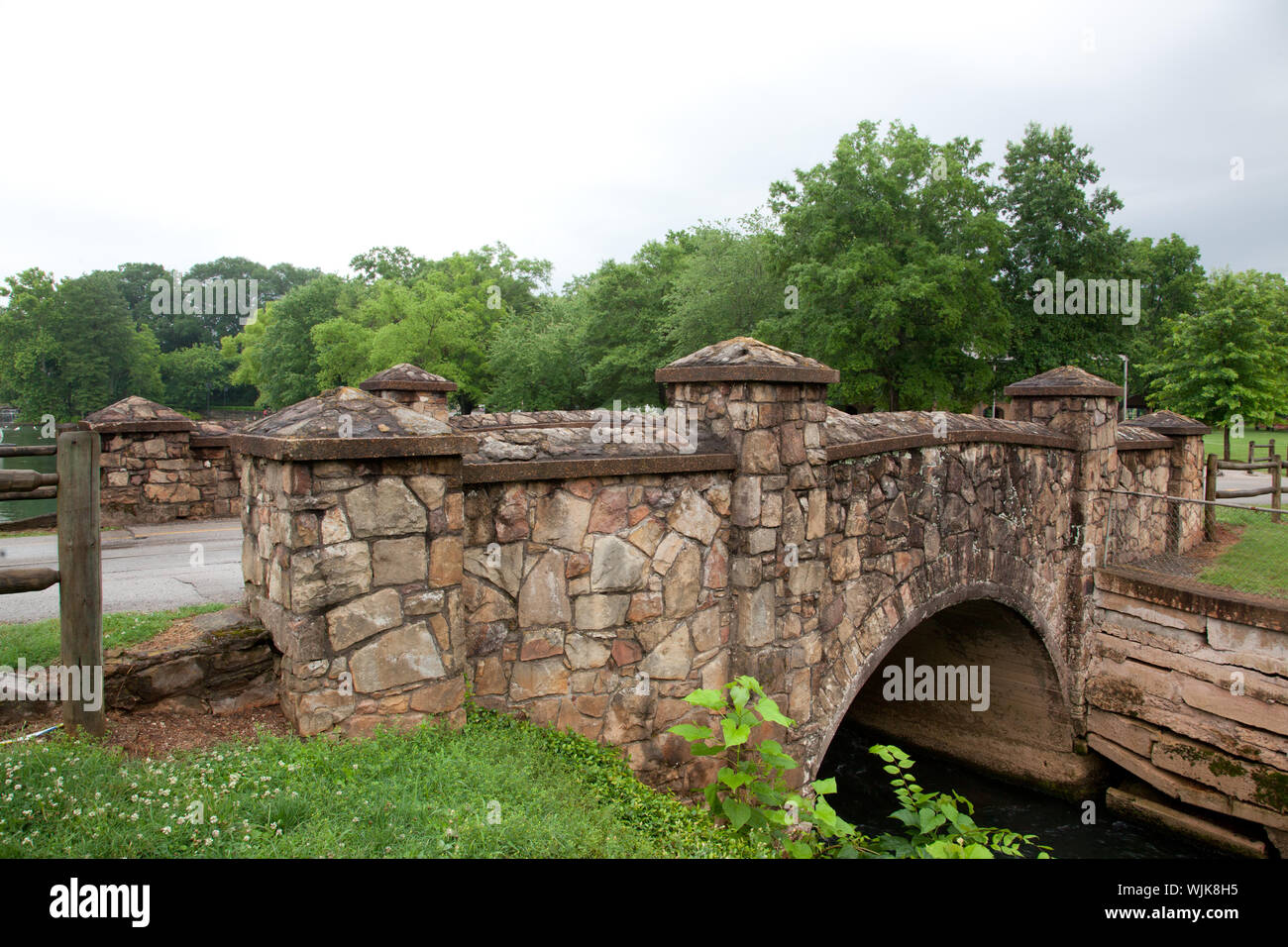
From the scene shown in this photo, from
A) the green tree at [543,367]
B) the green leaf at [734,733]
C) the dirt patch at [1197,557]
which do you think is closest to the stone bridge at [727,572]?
the dirt patch at [1197,557]

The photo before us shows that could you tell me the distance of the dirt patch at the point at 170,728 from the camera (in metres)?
3.70

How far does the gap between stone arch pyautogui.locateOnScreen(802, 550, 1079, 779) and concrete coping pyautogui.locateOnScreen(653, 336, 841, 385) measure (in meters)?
2.29

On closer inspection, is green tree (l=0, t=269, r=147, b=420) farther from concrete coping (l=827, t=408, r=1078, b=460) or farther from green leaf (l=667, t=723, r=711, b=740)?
green leaf (l=667, t=723, r=711, b=740)

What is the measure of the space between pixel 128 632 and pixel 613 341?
93.4ft

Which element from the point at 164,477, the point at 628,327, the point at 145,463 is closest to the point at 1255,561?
the point at 164,477

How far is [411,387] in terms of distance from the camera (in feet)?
33.9

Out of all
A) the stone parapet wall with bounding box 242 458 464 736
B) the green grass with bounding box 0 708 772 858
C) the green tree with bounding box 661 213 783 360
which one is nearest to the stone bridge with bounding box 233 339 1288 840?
the stone parapet wall with bounding box 242 458 464 736

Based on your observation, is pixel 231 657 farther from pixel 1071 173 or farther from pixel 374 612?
pixel 1071 173

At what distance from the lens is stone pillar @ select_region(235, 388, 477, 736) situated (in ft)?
12.3

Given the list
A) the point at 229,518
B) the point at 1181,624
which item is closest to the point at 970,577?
the point at 1181,624

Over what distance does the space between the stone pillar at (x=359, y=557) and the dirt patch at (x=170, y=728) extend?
183mm

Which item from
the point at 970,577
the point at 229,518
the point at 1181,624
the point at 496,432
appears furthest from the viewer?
the point at 229,518

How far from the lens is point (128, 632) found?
173 inches

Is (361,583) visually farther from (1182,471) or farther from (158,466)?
(1182,471)
